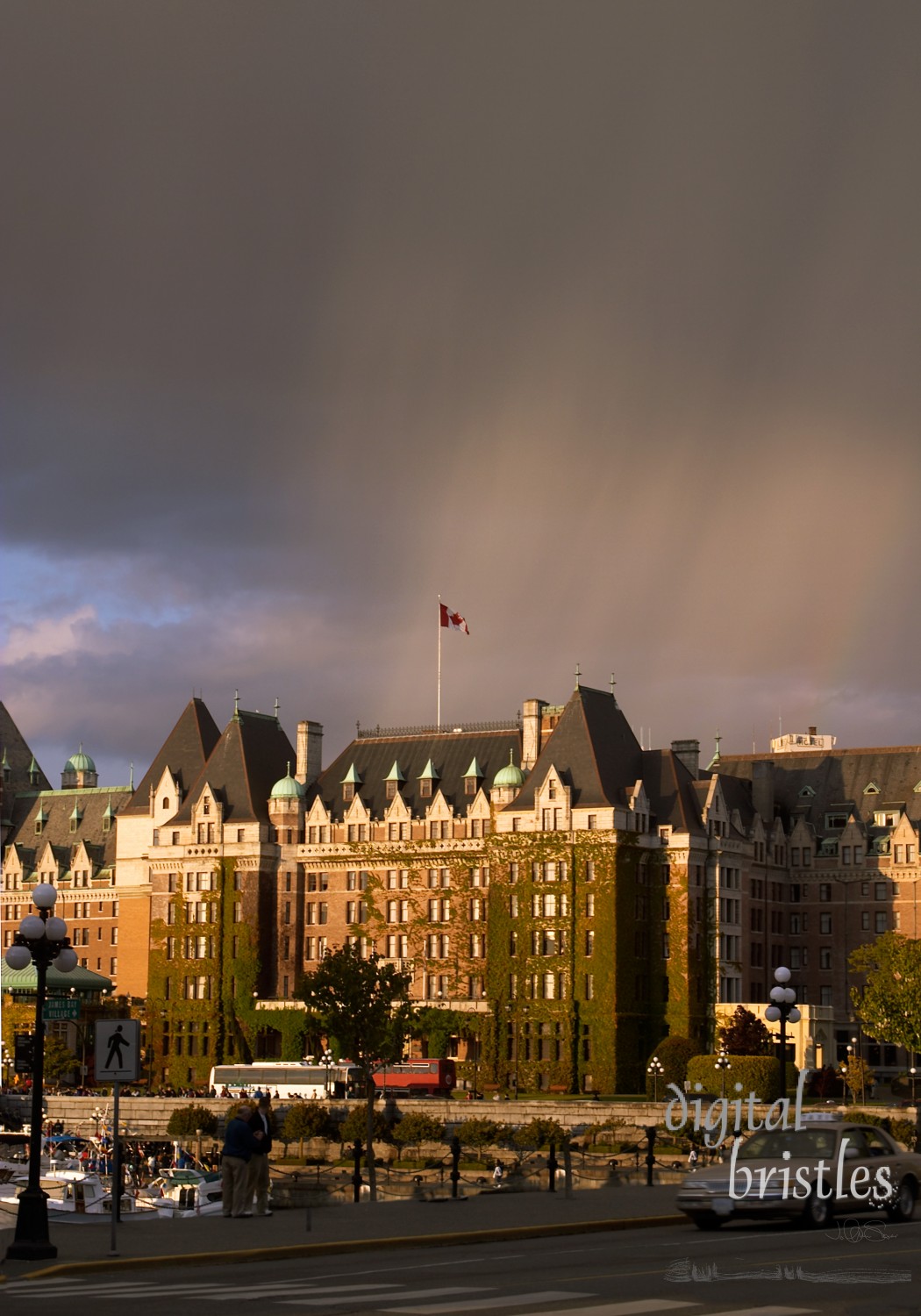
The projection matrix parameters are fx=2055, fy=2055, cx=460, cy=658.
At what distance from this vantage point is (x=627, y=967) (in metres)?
138

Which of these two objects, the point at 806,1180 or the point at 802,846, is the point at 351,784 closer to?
the point at 802,846

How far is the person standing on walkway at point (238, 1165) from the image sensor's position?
4097 cm

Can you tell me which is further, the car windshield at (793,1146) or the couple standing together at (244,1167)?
the couple standing together at (244,1167)

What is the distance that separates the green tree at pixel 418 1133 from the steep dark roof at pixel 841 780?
61.4 metres

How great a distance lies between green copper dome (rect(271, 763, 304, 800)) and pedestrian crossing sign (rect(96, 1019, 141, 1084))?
397 feet

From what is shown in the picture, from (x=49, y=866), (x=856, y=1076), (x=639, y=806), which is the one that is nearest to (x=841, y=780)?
(x=639, y=806)

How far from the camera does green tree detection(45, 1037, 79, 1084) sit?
149750 mm

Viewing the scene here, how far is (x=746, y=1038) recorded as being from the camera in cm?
13188

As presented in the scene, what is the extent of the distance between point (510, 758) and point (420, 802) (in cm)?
790

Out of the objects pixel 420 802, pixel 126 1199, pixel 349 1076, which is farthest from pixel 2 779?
pixel 126 1199

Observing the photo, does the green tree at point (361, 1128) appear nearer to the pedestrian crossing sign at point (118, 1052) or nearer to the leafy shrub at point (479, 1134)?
the leafy shrub at point (479, 1134)

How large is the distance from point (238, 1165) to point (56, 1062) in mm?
113483

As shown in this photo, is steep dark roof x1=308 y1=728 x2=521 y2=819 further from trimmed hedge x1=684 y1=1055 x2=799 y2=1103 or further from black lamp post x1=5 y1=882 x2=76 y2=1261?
black lamp post x1=5 y1=882 x2=76 y2=1261

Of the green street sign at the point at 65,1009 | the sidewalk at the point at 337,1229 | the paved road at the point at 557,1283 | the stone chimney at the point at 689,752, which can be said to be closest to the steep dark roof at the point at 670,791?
Answer: the stone chimney at the point at 689,752
